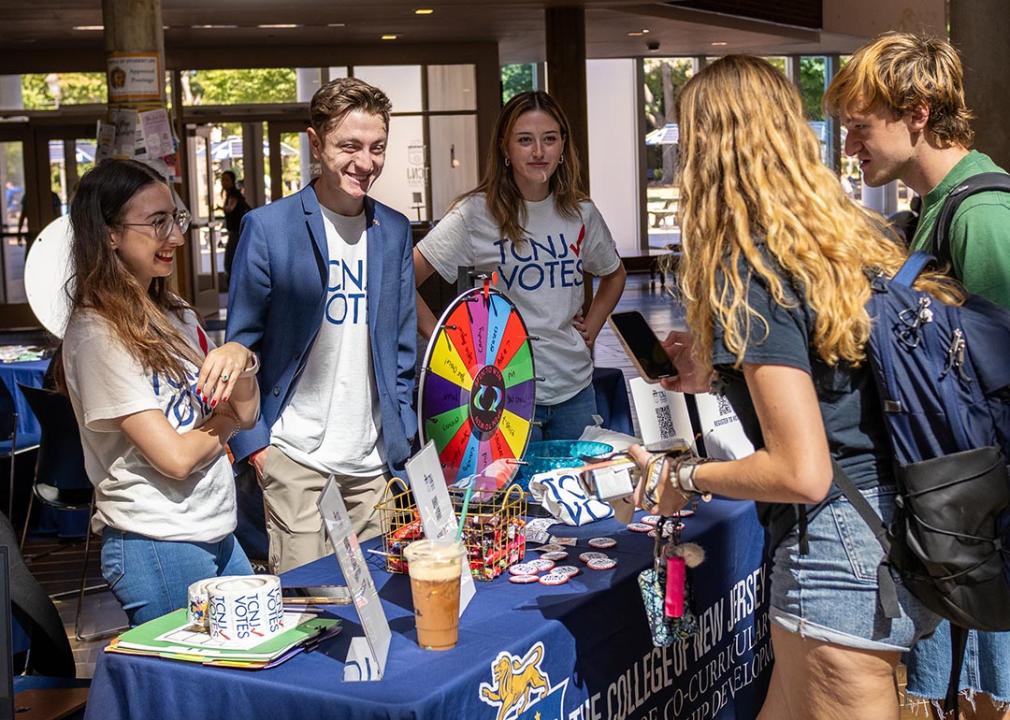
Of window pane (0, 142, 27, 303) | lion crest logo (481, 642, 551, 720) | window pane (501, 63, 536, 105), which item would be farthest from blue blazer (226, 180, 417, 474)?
window pane (501, 63, 536, 105)

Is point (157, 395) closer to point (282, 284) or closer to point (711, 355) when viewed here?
point (282, 284)

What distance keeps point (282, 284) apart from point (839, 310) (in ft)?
4.55

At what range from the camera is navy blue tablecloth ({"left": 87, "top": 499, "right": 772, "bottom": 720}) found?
1.82 metres

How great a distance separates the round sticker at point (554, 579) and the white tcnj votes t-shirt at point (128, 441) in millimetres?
625

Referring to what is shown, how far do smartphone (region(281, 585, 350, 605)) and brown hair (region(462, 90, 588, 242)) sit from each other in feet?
4.94

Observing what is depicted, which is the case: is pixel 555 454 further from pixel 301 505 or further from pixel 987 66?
pixel 987 66

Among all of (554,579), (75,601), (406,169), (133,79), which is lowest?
(75,601)

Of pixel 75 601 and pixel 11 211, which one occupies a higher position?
pixel 11 211

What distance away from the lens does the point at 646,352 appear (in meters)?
2.43

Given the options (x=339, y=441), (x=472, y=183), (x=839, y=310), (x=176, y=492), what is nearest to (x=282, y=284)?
(x=339, y=441)

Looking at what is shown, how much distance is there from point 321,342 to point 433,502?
746mm

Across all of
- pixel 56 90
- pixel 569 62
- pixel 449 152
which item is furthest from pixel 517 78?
pixel 569 62

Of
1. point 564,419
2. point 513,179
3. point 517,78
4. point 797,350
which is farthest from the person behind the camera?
point 517,78

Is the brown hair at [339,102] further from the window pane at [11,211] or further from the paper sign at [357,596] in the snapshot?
the window pane at [11,211]
